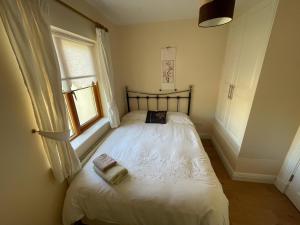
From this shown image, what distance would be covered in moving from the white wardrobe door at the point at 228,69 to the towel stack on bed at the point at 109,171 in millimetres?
1942

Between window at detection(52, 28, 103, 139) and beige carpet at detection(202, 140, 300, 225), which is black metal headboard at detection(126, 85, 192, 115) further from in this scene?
beige carpet at detection(202, 140, 300, 225)

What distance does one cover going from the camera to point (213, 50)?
2408mm

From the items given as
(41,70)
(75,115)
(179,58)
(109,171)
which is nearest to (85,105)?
(75,115)

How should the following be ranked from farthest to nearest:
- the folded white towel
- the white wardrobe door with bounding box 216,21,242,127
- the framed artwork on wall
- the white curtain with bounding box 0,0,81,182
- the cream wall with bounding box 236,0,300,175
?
the framed artwork on wall
the white wardrobe door with bounding box 216,21,242,127
the cream wall with bounding box 236,0,300,175
the folded white towel
the white curtain with bounding box 0,0,81,182

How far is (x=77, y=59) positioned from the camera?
5.42 feet

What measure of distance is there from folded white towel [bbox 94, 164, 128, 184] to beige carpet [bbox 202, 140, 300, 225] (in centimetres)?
129

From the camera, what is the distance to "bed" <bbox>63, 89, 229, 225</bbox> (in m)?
1.03

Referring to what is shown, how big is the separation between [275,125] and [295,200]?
2.94 feet

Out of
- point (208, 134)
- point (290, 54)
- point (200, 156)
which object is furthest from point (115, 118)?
point (290, 54)

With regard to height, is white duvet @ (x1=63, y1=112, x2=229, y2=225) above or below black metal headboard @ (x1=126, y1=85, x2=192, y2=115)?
below

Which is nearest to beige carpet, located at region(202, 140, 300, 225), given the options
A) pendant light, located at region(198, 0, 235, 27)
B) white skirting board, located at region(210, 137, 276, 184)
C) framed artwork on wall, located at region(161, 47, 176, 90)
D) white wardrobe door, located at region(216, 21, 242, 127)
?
white skirting board, located at region(210, 137, 276, 184)

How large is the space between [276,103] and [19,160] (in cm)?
246

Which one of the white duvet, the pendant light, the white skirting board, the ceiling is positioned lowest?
the white skirting board

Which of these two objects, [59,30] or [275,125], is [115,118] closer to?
[59,30]
